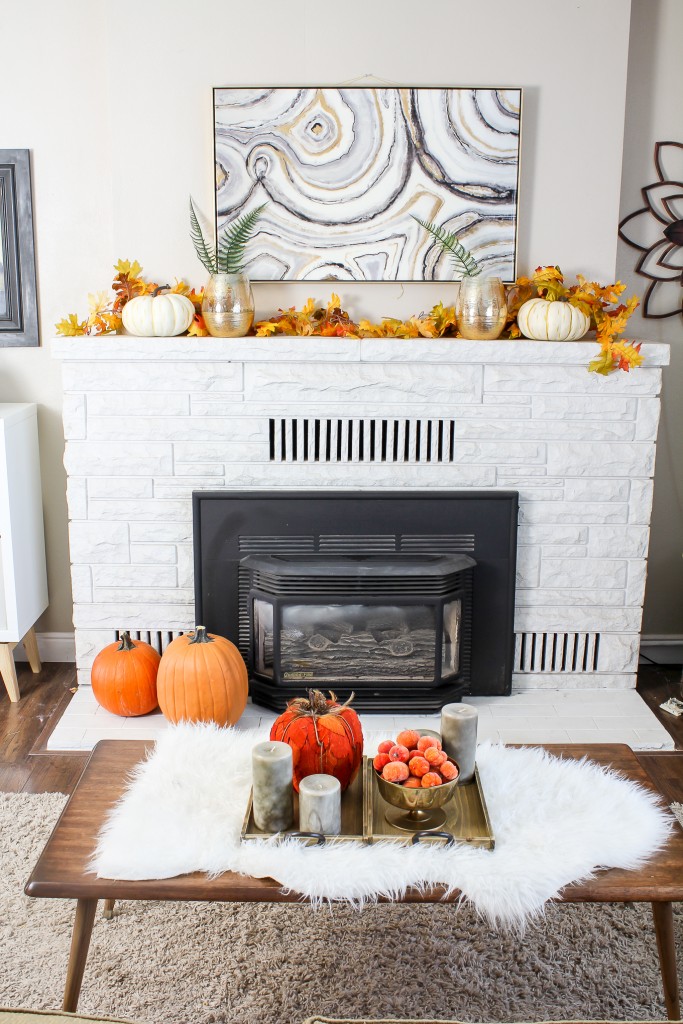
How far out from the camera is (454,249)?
10.1 ft

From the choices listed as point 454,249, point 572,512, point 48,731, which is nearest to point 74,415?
point 48,731

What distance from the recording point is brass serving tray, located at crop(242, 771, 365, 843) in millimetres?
1804

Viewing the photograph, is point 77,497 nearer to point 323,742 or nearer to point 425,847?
point 323,742

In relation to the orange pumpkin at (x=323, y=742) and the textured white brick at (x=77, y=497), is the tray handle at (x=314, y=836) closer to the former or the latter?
the orange pumpkin at (x=323, y=742)

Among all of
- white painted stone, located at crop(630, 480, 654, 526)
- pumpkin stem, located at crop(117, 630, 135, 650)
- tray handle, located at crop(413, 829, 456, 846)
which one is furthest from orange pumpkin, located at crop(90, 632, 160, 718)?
white painted stone, located at crop(630, 480, 654, 526)

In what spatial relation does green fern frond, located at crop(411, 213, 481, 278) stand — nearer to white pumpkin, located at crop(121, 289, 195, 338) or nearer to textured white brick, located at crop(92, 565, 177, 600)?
white pumpkin, located at crop(121, 289, 195, 338)

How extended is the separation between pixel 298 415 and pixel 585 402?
2.94ft

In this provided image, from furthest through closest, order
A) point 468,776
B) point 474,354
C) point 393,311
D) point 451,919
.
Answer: point 393,311
point 474,354
point 451,919
point 468,776

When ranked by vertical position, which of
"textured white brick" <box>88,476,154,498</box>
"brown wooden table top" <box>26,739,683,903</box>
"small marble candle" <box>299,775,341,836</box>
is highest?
"textured white brick" <box>88,476,154,498</box>

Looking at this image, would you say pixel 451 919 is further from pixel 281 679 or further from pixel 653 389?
pixel 653 389

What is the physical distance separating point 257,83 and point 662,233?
1441 millimetres

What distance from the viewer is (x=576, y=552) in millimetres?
3215

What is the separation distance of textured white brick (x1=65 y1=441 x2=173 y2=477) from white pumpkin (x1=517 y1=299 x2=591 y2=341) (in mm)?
1187

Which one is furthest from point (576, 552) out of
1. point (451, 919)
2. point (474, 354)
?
point (451, 919)
